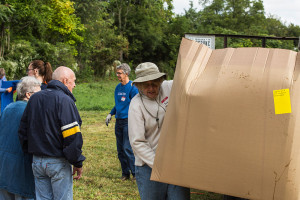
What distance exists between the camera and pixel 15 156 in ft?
11.1

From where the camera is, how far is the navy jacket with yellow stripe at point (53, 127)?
3.13 metres

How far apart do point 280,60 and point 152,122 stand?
3.67 ft

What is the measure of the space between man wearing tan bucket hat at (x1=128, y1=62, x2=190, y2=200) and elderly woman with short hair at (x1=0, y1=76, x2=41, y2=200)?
4.00 feet

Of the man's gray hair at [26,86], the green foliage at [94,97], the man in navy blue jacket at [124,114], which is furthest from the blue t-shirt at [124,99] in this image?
the green foliage at [94,97]

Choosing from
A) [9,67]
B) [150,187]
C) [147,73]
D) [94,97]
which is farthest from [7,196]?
[9,67]

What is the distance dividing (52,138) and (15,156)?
0.53 metres

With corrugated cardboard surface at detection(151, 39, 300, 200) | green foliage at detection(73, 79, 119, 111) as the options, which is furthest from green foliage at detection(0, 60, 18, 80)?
corrugated cardboard surface at detection(151, 39, 300, 200)

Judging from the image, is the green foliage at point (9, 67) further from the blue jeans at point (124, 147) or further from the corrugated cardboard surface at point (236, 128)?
the corrugated cardboard surface at point (236, 128)

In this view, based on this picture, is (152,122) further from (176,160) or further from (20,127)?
(20,127)

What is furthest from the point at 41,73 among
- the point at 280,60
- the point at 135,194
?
the point at 280,60

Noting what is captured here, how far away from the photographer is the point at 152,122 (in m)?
2.78

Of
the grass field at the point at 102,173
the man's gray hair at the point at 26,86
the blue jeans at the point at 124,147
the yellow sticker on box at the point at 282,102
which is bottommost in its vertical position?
the grass field at the point at 102,173

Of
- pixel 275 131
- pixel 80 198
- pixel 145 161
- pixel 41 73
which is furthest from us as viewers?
pixel 80 198

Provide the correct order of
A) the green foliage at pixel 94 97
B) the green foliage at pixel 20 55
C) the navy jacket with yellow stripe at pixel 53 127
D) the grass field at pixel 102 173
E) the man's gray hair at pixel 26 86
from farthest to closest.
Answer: the green foliage at pixel 20 55 < the green foliage at pixel 94 97 < the grass field at pixel 102 173 < the man's gray hair at pixel 26 86 < the navy jacket with yellow stripe at pixel 53 127
